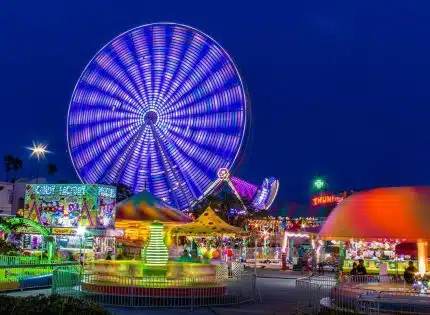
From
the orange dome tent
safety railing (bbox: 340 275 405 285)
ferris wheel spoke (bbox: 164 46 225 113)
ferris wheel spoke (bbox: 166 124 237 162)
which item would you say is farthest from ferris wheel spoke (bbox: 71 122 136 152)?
the orange dome tent

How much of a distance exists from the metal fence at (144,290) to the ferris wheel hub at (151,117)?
90.5 ft

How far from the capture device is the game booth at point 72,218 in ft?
107

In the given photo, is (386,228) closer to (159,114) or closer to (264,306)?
Result: (264,306)

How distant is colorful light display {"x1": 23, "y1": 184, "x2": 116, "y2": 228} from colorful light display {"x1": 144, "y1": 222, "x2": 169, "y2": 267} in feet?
44.6

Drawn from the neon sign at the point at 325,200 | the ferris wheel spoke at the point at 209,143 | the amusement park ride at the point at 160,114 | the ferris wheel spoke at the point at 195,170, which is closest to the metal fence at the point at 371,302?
the ferris wheel spoke at the point at 209,143

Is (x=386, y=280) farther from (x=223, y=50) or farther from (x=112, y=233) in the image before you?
(x=223, y=50)

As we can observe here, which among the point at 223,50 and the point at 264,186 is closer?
the point at 223,50

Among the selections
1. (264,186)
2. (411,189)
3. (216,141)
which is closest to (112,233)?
(216,141)

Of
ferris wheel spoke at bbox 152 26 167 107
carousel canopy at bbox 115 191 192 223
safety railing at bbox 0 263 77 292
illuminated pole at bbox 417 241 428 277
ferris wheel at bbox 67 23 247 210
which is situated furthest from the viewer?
ferris wheel spoke at bbox 152 26 167 107

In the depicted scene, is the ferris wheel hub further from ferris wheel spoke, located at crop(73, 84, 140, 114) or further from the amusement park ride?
ferris wheel spoke, located at crop(73, 84, 140, 114)

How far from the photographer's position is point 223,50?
43219 millimetres

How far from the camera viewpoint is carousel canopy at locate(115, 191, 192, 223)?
30019mm

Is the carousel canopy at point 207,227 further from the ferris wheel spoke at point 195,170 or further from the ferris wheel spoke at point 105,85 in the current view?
the ferris wheel spoke at point 105,85

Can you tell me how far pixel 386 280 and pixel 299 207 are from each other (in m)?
44.8
